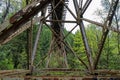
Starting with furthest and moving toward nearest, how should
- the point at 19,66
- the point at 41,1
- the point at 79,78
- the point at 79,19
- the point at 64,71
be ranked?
the point at 19,66
the point at 64,71
the point at 79,19
the point at 79,78
the point at 41,1

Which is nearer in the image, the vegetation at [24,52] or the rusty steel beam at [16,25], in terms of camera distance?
the rusty steel beam at [16,25]

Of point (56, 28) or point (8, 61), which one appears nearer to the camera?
point (56, 28)

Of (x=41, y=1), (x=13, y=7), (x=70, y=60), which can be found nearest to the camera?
(x=41, y=1)

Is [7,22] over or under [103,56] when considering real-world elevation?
over

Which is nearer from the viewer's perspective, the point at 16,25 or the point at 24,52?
the point at 16,25

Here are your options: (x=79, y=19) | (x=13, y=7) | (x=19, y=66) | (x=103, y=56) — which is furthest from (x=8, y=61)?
(x=79, y=19)

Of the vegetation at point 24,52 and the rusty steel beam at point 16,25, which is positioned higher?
the rusty steel beam at point 16,25

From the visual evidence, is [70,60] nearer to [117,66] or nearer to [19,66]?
[117,66]

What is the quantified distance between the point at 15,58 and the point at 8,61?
8.13 ft

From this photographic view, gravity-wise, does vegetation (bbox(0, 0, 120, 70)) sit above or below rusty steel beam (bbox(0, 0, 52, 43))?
below

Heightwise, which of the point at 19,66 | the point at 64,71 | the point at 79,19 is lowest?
the point at 19,66

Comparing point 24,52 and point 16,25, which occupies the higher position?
point 16,25

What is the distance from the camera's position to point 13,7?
29375 mm

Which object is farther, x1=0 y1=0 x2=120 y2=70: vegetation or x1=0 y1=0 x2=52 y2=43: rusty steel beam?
x1=0 y1=0 x2=120 y2=70: vegetation
